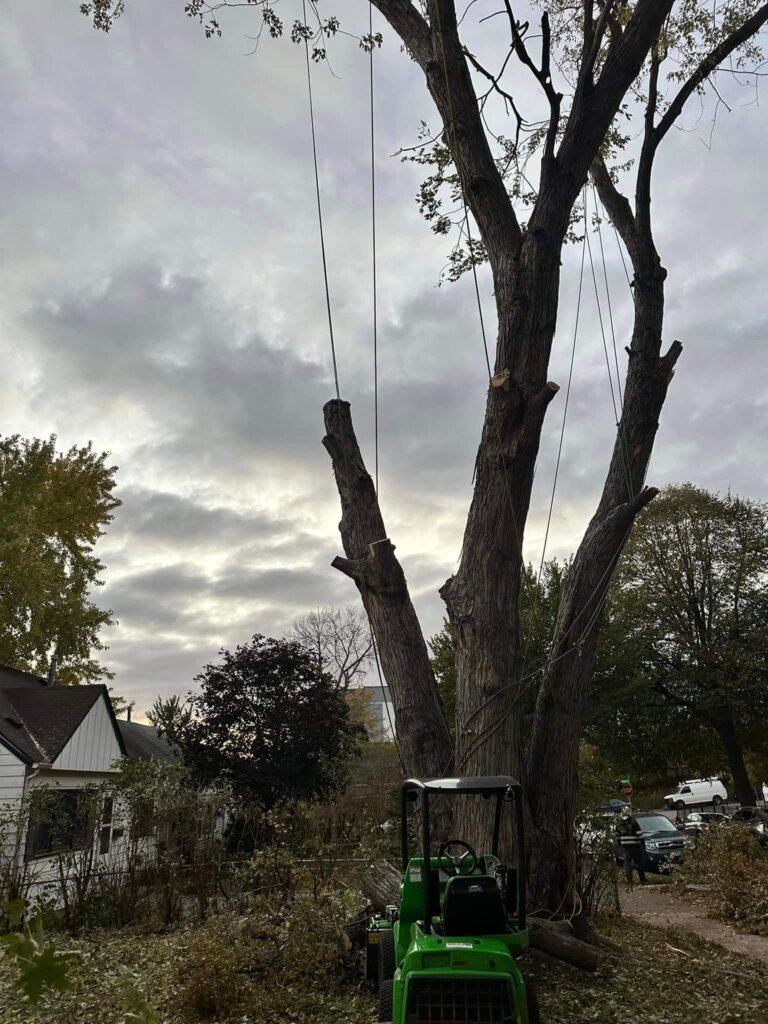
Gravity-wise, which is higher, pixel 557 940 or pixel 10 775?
pixel 10 775

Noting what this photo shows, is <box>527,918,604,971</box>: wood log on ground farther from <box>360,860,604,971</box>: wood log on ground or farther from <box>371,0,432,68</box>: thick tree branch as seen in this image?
<box>371,0,432,68</box>: thick tree branch

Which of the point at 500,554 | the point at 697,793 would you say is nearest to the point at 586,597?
the point at 500,554

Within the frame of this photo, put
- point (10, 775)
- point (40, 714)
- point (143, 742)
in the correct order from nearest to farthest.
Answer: point (10, 775)
point (40, 714)
point (143, 742)

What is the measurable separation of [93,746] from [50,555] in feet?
37.5

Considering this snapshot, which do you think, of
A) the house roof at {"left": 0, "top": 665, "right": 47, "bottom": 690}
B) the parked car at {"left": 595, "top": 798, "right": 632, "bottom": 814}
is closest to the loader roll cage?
the parked car at {"left": 595, "top": 798, "right": 632, "bottom": 814}

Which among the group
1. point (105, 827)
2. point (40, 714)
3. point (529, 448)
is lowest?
point (105, 827)

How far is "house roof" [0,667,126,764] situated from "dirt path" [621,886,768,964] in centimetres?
1018

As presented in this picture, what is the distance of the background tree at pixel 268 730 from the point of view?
1492cm

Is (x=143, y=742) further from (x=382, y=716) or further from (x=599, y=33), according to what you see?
(x=382, y=716)

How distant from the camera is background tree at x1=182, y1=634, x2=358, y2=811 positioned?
1492 cm

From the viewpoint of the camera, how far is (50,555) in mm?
25703

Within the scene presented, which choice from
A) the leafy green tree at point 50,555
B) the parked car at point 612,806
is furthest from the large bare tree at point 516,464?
Answer: the leafy green tree at point 50,555

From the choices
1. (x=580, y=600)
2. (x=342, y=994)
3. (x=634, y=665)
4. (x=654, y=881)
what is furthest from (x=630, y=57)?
(x=634, y=665)

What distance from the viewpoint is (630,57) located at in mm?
7496
